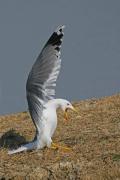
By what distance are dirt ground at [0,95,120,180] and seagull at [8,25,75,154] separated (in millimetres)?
216

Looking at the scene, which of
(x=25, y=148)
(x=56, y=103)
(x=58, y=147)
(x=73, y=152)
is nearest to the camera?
(x=73, y=152)

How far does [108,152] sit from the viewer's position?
13.1 m

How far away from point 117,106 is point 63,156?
667cm

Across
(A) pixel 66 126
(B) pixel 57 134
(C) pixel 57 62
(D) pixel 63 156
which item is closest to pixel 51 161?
(D) pixel 63 156

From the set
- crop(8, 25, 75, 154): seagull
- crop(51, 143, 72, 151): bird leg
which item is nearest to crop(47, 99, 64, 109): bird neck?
crop(8, 25, 75, 154): seagull

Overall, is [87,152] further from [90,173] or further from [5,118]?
[5,118]

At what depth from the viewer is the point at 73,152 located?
13.5 metres

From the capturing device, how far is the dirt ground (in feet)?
39.8

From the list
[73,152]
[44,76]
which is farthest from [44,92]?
[73,152]

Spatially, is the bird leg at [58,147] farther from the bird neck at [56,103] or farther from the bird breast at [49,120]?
the bird neck at [56,103]

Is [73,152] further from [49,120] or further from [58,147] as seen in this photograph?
[49,120]

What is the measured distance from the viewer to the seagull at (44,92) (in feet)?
45.9

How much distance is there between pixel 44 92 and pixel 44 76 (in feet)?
1.03

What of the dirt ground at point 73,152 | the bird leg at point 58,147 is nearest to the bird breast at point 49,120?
the bird leg at point 58,147
